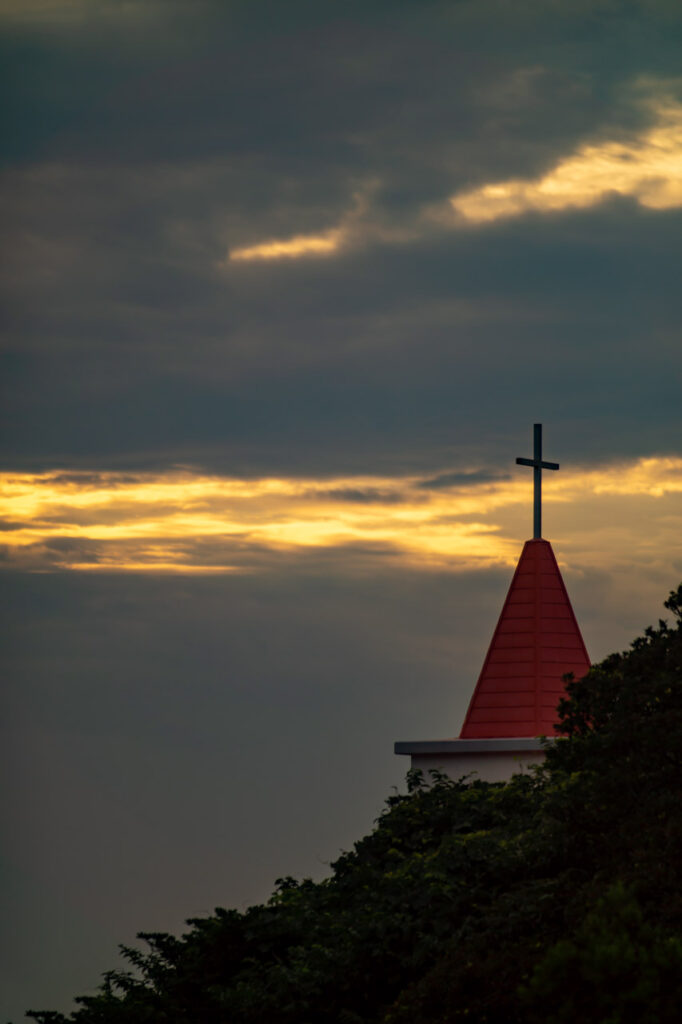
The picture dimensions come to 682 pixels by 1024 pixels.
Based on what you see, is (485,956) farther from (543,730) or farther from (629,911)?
(543,730)

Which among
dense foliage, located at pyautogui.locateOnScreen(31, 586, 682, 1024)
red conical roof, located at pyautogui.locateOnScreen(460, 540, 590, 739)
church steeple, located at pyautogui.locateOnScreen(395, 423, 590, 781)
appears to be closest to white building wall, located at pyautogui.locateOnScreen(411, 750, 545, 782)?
church steeple, located at pyautogui.locateOnScreen(395, 423, 590, 781)

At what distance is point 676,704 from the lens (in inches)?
542

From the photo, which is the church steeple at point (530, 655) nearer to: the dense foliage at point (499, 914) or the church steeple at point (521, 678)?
the church steeple at point (521, 678)

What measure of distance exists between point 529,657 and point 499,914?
26.3 feet

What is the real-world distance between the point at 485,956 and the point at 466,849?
2.39 metres

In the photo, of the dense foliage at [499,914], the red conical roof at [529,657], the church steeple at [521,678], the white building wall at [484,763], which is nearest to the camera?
the dense foliage at [499,914]

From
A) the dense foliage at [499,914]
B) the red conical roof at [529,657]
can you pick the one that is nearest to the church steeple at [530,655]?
the red conical roof at [529,657]

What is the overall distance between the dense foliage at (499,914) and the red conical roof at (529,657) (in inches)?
98.1

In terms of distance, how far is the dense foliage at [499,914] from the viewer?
937 cm

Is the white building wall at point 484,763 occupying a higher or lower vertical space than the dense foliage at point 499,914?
higher

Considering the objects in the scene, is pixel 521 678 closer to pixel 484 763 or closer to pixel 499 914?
pixel 484 763

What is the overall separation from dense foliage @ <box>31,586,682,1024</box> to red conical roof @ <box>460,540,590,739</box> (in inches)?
98.1

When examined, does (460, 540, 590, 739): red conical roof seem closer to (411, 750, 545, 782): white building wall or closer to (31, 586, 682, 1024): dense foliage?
(411, 750, 545, 782): white building wall

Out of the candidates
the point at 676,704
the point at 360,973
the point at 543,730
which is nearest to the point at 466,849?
the point at 360,973
